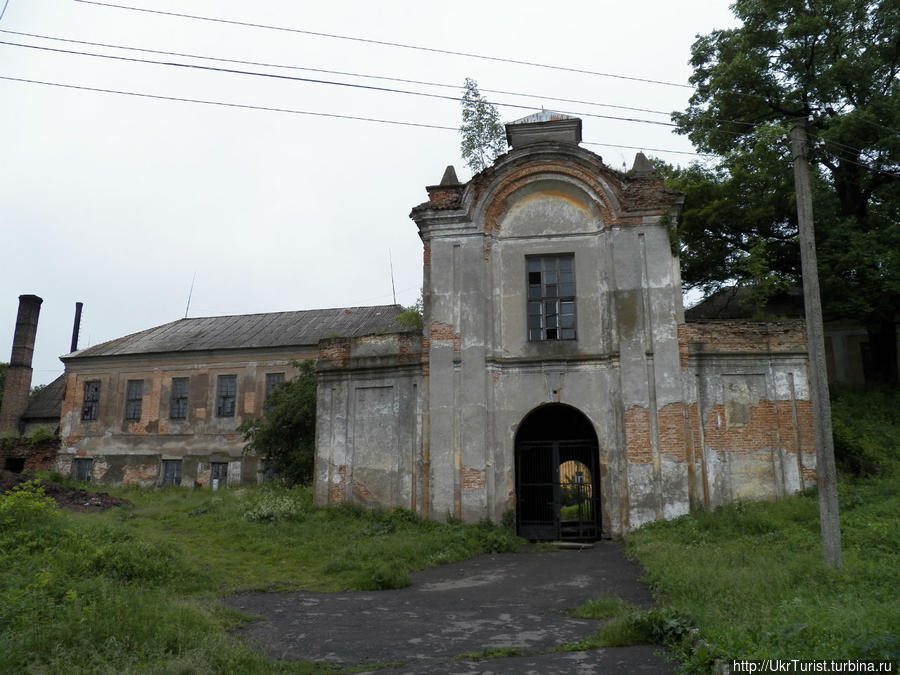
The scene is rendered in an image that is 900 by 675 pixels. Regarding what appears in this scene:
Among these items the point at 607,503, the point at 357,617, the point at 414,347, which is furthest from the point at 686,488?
the point at 357,617

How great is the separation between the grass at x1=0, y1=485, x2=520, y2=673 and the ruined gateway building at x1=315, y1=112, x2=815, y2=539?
1.56 meters

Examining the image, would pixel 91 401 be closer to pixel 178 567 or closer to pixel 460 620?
pixel 178 567

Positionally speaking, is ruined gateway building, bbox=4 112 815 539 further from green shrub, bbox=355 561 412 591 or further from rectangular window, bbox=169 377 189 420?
rectangular window, bbox=169 377 189 420

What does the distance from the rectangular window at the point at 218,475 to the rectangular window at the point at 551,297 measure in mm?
18484

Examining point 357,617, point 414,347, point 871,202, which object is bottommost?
point 357,617

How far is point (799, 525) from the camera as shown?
1258cm

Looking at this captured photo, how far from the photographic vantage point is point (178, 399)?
31109mm

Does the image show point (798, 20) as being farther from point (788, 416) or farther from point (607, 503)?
point (607, 503)

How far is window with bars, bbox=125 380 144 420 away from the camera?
103ft

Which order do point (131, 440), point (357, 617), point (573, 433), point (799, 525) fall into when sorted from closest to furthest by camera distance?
1. point (357, 617)
2. point (799, 525)
3. point (573, 433)
4. point (131, 440)

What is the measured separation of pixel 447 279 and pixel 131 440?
20890 millimetres

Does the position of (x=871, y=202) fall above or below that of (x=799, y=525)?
above

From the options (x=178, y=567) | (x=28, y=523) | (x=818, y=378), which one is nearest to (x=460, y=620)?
(x=178, y=567)

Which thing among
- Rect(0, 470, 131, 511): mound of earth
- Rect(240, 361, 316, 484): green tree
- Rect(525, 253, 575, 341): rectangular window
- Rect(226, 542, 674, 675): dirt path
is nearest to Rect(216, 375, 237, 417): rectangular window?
Rect(240, 361, 316, 484): green tree
